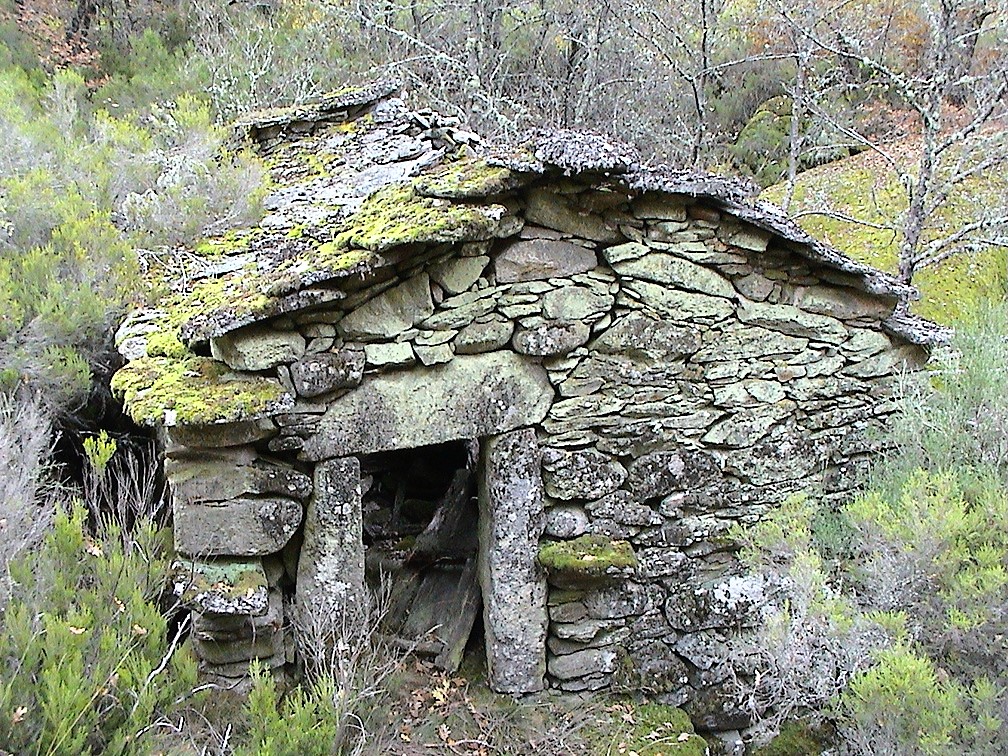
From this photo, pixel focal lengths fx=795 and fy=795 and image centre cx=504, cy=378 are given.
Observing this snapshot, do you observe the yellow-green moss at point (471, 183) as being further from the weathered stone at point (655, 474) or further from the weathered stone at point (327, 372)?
the weathered stone at point (655, 474)

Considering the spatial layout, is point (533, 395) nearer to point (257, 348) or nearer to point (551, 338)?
point (551, 338)

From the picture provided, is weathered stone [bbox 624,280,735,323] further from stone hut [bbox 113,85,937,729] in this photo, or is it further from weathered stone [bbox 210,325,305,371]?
weathered stone [bbox 210,325,305,371]

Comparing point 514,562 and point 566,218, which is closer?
point 566,218

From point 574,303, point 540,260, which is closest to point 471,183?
point 540,260

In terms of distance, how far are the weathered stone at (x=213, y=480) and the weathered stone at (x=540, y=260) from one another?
1.51m

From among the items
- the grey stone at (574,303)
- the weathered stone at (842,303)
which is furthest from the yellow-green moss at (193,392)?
the weathered stone at (842,303)

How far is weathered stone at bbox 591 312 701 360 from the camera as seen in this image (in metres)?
4.25

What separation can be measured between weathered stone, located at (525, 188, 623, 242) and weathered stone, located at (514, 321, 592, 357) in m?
0.47

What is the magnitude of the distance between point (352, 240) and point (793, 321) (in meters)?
2.49

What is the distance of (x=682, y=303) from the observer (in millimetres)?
4305

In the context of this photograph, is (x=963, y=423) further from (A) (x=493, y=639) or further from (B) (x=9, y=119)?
(B) (x=9, y=119)

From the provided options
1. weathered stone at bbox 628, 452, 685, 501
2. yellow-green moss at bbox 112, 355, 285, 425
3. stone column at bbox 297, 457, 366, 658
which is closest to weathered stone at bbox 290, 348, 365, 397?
yellow-green moss at bbox 112, 355, 285, 425

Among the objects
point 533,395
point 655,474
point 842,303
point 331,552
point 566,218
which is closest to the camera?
point 331,552

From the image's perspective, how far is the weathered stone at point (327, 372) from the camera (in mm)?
3670
